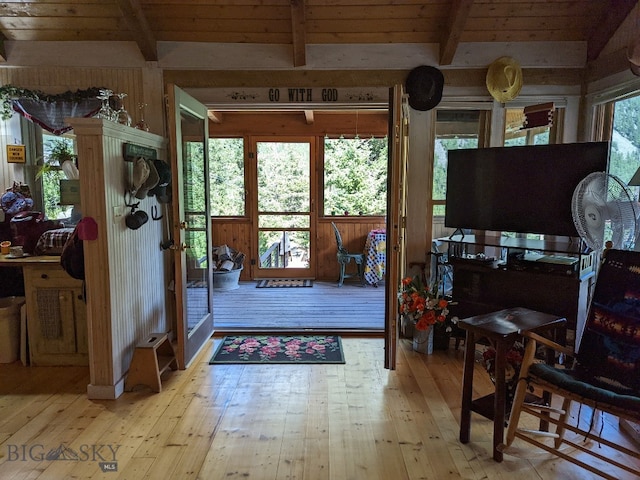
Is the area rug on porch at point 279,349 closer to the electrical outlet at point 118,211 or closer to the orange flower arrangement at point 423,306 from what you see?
the orange flower arrangement at point 423,306

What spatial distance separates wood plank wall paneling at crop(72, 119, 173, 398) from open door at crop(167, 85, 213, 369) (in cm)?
29

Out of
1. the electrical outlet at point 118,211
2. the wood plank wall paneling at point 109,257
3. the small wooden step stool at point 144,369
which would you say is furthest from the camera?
the small wooden step stool at point 144,369

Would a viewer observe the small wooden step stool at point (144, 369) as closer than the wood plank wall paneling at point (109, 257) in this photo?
No

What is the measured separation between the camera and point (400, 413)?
262 centimetres

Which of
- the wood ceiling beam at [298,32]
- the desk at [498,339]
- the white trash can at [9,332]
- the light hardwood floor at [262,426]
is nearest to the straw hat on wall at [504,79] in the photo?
the wood ceiling beam at [298,32]

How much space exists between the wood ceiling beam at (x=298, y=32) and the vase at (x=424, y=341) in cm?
238

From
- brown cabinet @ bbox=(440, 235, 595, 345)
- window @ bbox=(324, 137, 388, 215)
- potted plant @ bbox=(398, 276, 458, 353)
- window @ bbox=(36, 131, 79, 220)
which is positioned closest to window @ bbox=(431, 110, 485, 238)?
brown cabinet @ bbox=(440, 235, 595, 345)

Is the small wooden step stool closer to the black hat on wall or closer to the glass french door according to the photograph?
the black hat on wall

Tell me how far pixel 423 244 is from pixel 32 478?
307 cm

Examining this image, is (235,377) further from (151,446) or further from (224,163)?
(224,163)

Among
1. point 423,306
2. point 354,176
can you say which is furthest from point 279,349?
point 354,176

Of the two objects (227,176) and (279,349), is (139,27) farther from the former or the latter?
(227,176)

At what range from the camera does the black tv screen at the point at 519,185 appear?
302 centimetres

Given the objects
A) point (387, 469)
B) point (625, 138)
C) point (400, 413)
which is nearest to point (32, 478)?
point (387, 469)
